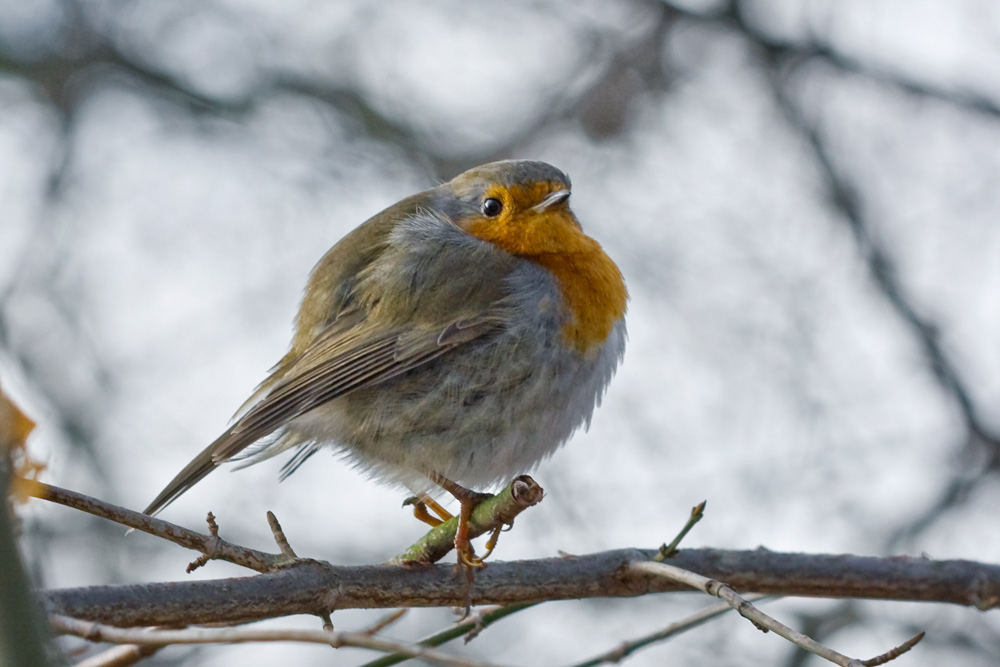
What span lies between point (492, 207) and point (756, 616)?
2.18m

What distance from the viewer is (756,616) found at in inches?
90.0

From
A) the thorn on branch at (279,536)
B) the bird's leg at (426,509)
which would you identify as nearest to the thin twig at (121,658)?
the thorn on branch at (279,536)

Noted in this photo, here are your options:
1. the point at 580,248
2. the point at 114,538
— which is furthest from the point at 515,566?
the point at 114,538

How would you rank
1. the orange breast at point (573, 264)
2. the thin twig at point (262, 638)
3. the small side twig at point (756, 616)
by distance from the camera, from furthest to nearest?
1. the orange breast at point (573, 264)
2. the small side twig at point (756, 616)
3. the thin twig at point (262, 638)

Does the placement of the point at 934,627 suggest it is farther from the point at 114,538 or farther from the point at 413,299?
the point at 114,538

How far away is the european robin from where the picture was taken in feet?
11.6

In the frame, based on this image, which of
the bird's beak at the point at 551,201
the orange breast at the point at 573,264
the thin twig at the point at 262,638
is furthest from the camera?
the bird's beak at the point at 551,201

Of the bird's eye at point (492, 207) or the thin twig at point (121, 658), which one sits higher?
the bird's eye at point (492, 207)

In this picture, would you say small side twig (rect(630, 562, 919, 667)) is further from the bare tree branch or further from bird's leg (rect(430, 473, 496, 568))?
bird's leg (rect(430, 473, 496, 568))

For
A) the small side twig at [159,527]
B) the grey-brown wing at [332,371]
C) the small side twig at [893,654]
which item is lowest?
the small side twig at [893,654]

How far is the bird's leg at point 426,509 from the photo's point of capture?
12.7 feet

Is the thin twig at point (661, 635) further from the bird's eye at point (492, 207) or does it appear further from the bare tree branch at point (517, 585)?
the bird's eye at point (492, 207)

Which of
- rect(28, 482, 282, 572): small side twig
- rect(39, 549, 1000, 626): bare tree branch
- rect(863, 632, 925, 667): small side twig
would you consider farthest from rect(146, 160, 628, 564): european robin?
rect(863, 632, 925, 667): small side twig

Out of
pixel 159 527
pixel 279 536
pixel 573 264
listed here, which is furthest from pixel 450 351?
pixel 159 527
